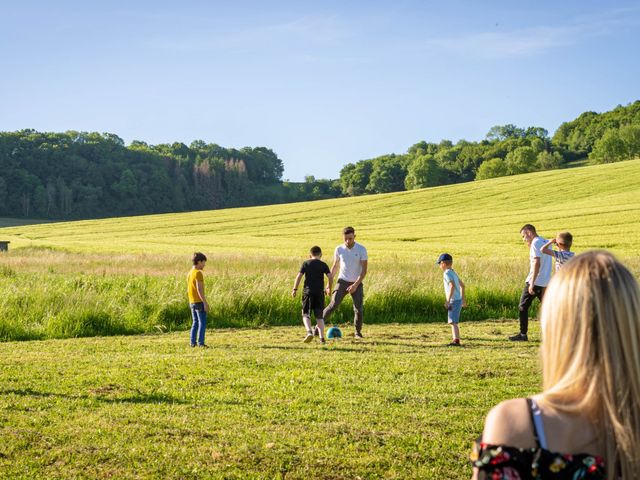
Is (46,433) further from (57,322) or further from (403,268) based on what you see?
(403,268)

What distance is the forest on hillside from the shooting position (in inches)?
3939

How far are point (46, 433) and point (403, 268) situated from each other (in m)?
17.9

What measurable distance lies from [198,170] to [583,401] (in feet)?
406

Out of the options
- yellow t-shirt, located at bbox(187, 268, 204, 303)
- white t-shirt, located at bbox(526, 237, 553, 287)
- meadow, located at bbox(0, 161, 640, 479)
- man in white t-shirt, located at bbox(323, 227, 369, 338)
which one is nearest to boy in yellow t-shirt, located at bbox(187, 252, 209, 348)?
yellow t-shirt, located at bbox(187, 268, 204, 303)

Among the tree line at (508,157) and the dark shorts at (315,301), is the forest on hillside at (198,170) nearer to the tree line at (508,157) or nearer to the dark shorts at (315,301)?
the tree line at (508,157)

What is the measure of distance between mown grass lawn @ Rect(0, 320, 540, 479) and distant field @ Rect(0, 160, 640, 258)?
17172 mm

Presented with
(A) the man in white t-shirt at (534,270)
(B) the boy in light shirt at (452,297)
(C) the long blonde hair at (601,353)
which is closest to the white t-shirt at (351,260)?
(B) the boy in light shirt at (452,297)

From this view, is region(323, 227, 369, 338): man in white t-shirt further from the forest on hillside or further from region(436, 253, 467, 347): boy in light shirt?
the forest on hillside

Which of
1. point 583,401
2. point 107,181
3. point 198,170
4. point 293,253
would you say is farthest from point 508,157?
point 583,401

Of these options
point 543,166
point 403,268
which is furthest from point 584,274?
point 543,166

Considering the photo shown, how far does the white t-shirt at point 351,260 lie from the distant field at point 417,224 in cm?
1395

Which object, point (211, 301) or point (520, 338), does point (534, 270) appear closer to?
point (520, 338)

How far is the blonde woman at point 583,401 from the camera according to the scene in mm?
2158

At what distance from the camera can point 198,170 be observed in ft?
406
